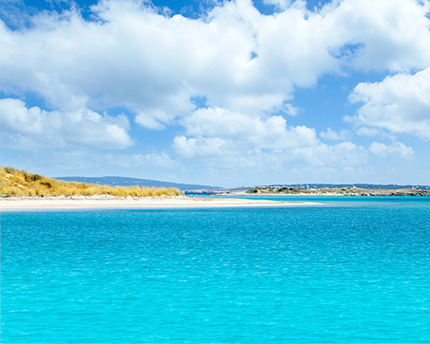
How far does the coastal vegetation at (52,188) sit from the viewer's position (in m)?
94.6

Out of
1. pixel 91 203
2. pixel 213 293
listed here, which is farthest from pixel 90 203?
pixel 213 293

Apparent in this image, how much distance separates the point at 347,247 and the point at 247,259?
30.6ft

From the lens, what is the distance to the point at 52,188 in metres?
101

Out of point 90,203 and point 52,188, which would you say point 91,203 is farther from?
point 52,188

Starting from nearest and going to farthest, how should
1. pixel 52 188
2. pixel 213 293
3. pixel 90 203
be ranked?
1. pixel 213 293
2. pixel 90 203
3. pixel 52 188

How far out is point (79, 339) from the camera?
36.1ft

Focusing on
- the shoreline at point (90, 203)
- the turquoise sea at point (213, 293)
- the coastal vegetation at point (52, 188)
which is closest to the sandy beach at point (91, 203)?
the shoreline at point (90, 203)

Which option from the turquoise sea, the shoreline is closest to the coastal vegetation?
the shoreline

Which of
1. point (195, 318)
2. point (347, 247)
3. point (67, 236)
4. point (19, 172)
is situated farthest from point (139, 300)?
point (19, 172)

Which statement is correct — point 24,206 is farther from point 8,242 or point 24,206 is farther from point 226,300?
point 226,300

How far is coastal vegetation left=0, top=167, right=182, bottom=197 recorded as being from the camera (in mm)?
94644

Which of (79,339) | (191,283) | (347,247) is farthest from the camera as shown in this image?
(347,247)

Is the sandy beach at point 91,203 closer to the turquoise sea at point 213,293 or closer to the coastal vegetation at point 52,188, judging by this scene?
the coastal vegetation at point 52,188

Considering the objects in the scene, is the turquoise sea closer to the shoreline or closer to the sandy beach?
the shoreline
